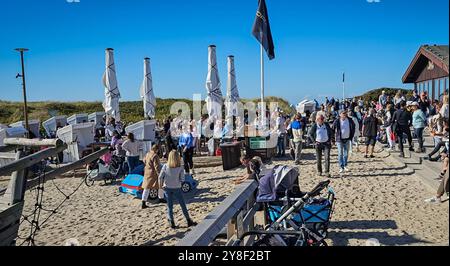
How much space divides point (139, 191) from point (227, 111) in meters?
8.24

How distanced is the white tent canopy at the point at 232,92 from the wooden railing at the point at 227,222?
36.1 ft

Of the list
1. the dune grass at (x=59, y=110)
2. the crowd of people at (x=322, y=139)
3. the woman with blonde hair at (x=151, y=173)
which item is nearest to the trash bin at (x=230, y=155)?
the crowd of people at (x=322, y=139)

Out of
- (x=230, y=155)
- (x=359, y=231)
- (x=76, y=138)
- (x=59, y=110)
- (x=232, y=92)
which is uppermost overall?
(x=232, y=92)

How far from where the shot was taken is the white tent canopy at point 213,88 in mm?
13406

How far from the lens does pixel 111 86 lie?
13227 millimetres

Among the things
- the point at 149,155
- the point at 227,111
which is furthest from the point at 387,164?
the point at 227,111

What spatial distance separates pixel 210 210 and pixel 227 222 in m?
3.84

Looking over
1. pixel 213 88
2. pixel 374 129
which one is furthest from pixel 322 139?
pixel 213 88

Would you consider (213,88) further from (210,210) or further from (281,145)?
(210,210)

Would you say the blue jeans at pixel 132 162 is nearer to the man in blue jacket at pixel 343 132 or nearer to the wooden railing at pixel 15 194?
the man in blue jacket at pixel 343 132

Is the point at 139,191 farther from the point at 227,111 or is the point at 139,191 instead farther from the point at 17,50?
the point at 227,111

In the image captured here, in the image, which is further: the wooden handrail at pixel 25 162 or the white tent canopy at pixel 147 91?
the white tent canopy at pixel 147 91

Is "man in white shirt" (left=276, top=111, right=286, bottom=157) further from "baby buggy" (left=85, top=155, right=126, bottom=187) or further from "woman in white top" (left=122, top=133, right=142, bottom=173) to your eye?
"baby buggy" (left=85, top=155, right=126, bottom=187)

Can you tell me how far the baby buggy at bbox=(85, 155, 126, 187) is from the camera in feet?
30.8
